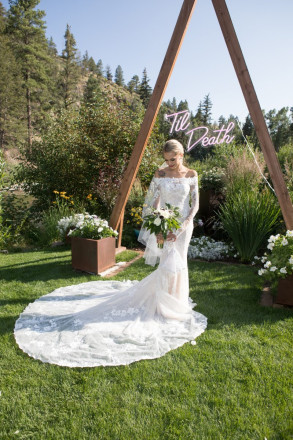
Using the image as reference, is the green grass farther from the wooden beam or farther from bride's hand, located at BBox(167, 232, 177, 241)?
the wooden beam

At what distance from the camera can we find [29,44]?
91.3 feet

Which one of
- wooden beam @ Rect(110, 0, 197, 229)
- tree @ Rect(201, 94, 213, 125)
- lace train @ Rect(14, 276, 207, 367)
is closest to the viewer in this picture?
lace train @ Rect(14, 276, 207, 367)

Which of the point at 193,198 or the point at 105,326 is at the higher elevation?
the point at 193,198

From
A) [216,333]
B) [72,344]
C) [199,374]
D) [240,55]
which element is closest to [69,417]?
[72,344]

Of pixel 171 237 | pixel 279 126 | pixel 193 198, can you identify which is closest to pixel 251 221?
pixel 193 198

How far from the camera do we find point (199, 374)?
2326mm

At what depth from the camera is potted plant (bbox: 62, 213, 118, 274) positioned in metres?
4.75

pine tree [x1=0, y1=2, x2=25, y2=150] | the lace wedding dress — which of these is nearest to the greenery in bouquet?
the lace wedding dress

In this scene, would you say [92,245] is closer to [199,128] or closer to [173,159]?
[173,159]

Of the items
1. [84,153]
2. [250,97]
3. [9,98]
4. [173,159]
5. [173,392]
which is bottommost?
[173,392]

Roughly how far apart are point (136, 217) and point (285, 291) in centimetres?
446

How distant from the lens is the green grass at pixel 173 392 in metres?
1.82

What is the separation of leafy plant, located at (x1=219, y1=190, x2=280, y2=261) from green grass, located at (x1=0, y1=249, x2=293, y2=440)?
2238mm

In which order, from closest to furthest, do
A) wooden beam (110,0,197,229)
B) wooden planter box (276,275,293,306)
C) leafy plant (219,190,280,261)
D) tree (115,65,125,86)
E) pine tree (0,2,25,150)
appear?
wooden planter box (276,275,293,306) → wooden beam (110,0,197,229) → leafy plant (219,190,280,261) → pine tree (0,2,25,150) → tree (115,65,125,86)
